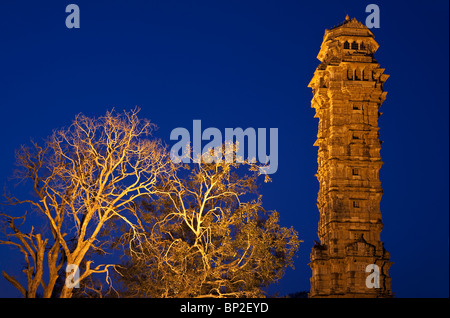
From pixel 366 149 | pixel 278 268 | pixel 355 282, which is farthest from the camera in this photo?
pixel 366 149

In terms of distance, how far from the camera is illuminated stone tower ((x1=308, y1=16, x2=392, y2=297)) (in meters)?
39.8

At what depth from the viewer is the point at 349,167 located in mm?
41594

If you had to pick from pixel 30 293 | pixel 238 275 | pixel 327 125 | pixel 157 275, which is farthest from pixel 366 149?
pixel 30 293

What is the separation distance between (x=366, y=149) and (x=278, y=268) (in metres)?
11.9

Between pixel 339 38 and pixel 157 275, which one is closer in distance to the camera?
pixel 157 275

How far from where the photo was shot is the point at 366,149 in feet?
137

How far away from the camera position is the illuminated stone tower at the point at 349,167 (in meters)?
39.8
